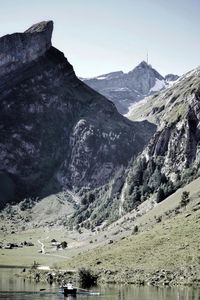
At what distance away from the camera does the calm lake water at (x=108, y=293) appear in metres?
115

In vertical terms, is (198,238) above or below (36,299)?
above

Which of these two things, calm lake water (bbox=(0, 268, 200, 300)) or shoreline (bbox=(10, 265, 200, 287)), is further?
shoreline (bbox=(10, 265, 200, 287))

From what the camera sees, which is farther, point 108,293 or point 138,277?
point 138,277

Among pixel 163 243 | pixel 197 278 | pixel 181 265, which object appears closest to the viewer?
pixel 197 278

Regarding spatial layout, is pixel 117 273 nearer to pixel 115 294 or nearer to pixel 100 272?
pixel 100 272

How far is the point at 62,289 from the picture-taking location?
12462 cm

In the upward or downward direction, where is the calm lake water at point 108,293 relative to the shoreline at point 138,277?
downward

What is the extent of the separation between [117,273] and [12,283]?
2614cm

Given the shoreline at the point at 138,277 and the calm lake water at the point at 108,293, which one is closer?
the calm lake water at the point at 108,293

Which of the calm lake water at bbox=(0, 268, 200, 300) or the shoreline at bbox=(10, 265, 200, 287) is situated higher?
the shoreline at bbox=(10, 265, 200, 287)

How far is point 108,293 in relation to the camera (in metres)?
124

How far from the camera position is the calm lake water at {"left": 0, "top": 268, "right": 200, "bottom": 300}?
115 meters

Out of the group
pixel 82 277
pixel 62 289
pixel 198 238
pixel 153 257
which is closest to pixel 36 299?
pixel 62 289

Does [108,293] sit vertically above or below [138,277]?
below
